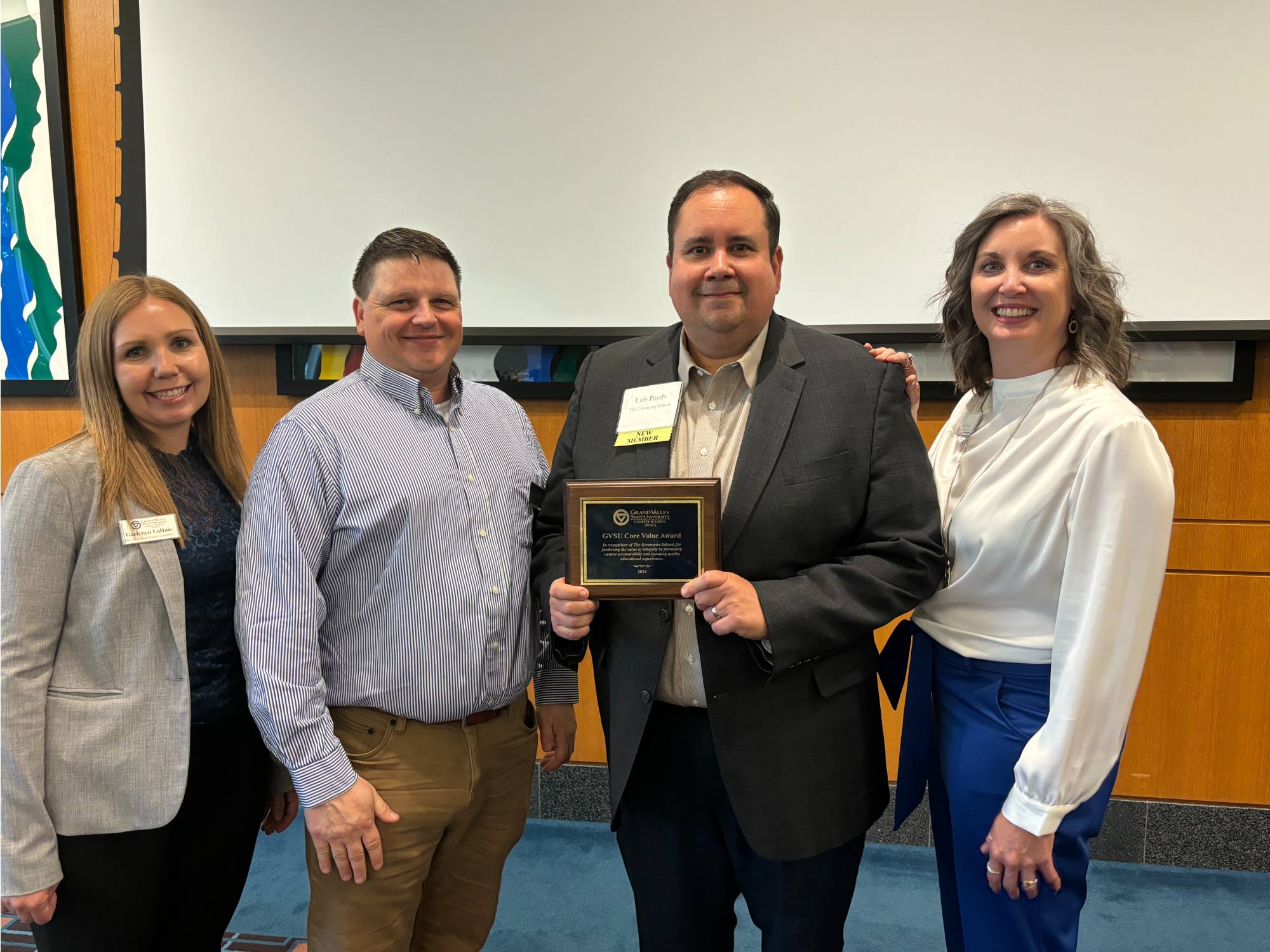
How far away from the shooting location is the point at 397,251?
1.71m

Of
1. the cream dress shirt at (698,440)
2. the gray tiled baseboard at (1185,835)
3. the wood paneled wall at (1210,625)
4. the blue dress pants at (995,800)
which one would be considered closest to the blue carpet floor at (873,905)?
the gray tiled baseboard at (1185,835)

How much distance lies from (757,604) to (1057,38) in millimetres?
2450

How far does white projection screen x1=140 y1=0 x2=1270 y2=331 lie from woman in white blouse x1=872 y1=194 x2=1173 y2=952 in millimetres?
1347

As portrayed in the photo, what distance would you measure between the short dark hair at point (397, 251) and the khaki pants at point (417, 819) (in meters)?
0.94

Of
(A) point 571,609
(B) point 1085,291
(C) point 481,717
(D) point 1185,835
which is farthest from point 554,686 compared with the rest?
(D) point 1185,835

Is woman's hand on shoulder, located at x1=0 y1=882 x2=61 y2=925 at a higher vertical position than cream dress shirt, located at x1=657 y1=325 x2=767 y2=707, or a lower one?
lower

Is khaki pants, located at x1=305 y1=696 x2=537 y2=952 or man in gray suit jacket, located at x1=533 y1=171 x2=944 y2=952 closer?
man in gray suit jacket, located at x1=533 y1=171 x2=944 y2=952

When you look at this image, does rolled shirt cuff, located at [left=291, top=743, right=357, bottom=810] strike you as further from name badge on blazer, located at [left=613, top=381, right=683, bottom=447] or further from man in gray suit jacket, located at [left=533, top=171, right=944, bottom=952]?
name badge on blazer, located at [left=613, top=381, right=683, bottom=447]

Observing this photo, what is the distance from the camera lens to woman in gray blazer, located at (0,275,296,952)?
150 centimetres

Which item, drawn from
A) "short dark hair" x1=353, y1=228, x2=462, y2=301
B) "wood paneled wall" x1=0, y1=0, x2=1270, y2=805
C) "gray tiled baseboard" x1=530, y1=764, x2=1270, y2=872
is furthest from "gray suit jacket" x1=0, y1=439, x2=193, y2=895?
"gray tiled baseboard" x1=530, y1=764, x2=1270, y2=872

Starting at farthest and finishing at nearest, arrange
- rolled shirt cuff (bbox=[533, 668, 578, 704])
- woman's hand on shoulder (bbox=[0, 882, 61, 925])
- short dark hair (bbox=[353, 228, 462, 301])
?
rolled shirt cuff (bbox=[533, 668, 578, 704]), short dark hair (bbox=[353, 228, 462, 301]), woman's hand on shoulder (bbox=[0, 882, 61, 925])

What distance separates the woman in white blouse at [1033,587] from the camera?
137cm

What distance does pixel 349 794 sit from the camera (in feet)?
5.19

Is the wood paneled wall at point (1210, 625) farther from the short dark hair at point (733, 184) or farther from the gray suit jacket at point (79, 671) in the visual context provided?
the gray suit jacket at point (79, 671)
